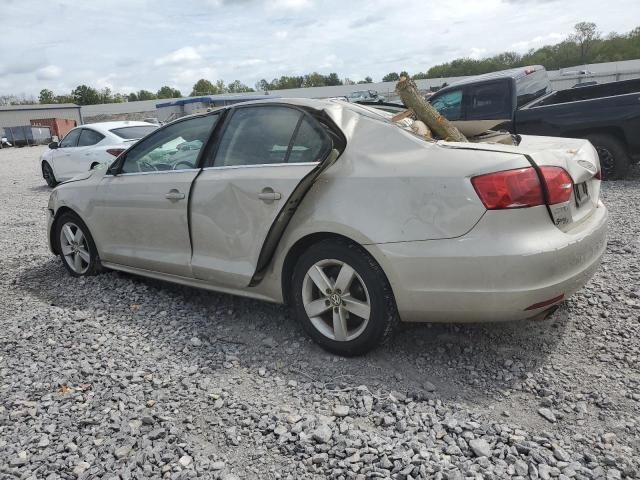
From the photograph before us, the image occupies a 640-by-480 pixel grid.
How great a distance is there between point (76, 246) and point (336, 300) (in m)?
3.11

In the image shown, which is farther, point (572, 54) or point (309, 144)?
point (572, 54)

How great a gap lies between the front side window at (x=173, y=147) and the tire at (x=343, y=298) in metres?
1.33

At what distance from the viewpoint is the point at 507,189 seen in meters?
2.70

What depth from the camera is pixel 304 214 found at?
325cm

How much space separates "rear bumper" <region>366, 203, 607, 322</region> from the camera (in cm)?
269

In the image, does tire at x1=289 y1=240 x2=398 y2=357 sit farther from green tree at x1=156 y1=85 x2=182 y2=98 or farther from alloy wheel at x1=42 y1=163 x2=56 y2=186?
green tree at x1=156 y1=85 x2=182 y2=98

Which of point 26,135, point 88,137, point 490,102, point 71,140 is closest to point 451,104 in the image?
point 490,102

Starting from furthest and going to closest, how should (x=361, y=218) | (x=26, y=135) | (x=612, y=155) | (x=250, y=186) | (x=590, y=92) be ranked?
1. (x=26, y=135)
2. (x=590, y=92)
3. (x=612, y=155)
4. (x=250, y=186)
5. (x=361, y=218)

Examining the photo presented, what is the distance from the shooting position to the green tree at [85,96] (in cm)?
10406

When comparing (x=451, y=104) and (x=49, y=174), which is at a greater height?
(x=451, y=104)

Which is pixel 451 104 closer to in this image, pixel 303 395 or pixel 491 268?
pixel 491 268

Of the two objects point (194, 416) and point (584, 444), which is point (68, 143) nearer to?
point (194, 416)

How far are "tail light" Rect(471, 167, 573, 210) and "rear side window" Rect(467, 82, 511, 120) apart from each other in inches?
254

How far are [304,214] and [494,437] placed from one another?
5.30 feet
